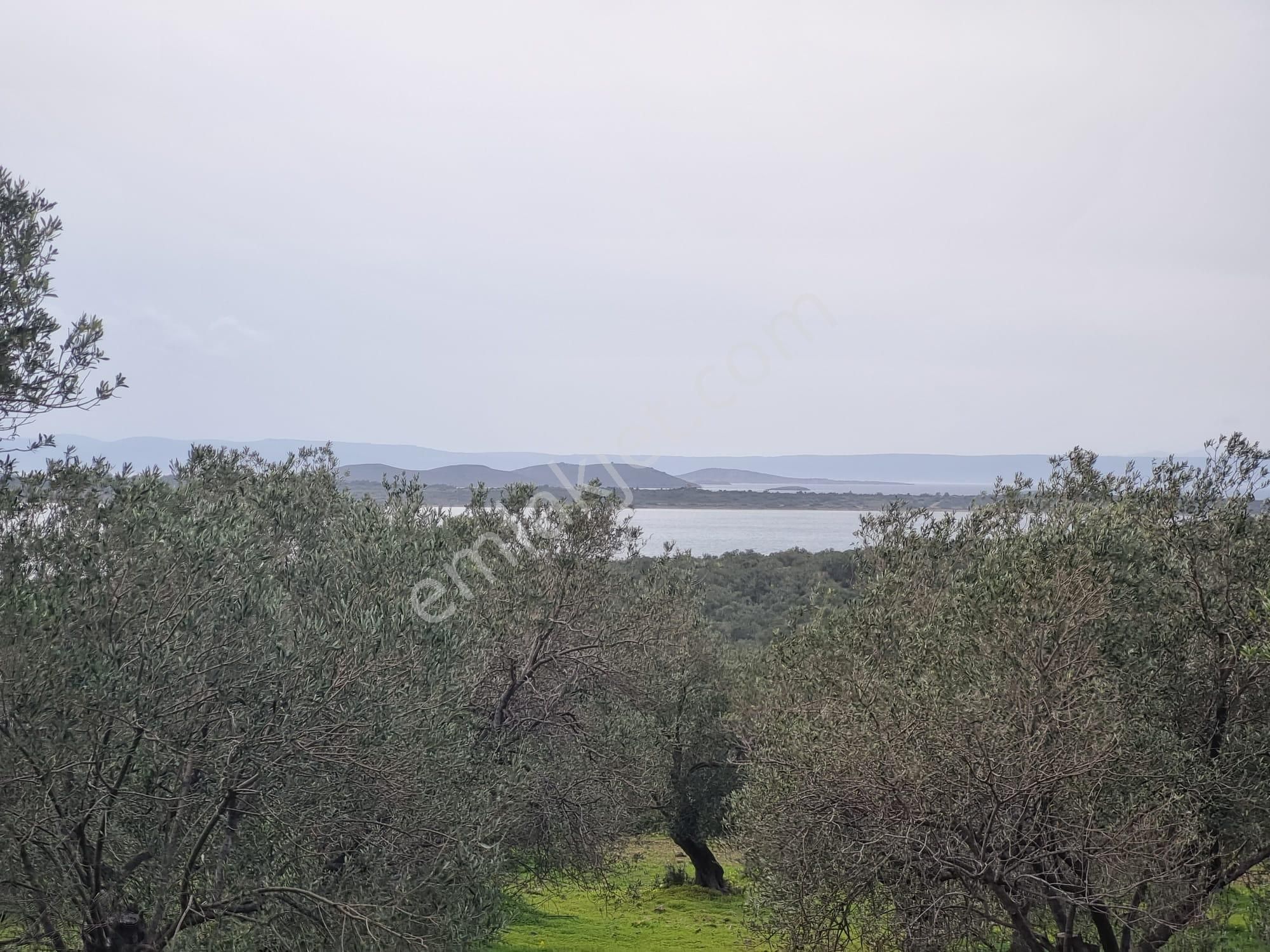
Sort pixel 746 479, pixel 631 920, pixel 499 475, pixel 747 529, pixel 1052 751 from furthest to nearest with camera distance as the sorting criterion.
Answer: pixel 747 529 < pixel 746 479 < pixel 499 475 < pixel 631 920 < pixel 1052 751

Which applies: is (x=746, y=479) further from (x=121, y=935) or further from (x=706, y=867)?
(x=121, y=935)

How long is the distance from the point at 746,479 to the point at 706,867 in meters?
25.8

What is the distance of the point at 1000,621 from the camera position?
38.8 ft

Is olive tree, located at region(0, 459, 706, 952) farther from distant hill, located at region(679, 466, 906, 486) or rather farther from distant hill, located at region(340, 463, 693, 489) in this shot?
distant hill, located at region(679, 466, 906, 486)

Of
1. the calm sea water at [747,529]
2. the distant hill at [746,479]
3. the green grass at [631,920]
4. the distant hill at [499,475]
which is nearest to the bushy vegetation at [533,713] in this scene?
the distant hill at [499,475]

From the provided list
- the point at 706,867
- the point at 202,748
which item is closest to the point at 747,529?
the point at 706,867

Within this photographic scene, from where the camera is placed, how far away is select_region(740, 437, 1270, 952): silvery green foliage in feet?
37.2

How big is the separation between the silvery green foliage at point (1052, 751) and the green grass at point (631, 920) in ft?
21.1

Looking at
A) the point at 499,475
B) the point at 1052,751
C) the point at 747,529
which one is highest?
the point at 499,475

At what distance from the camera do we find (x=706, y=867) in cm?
3081

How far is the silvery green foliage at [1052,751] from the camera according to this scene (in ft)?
37.2

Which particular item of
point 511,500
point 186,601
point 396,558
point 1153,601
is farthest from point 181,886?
point 1153,601

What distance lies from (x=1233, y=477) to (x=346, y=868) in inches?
567

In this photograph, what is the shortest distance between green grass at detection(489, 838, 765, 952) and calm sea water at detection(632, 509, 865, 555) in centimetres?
3779
